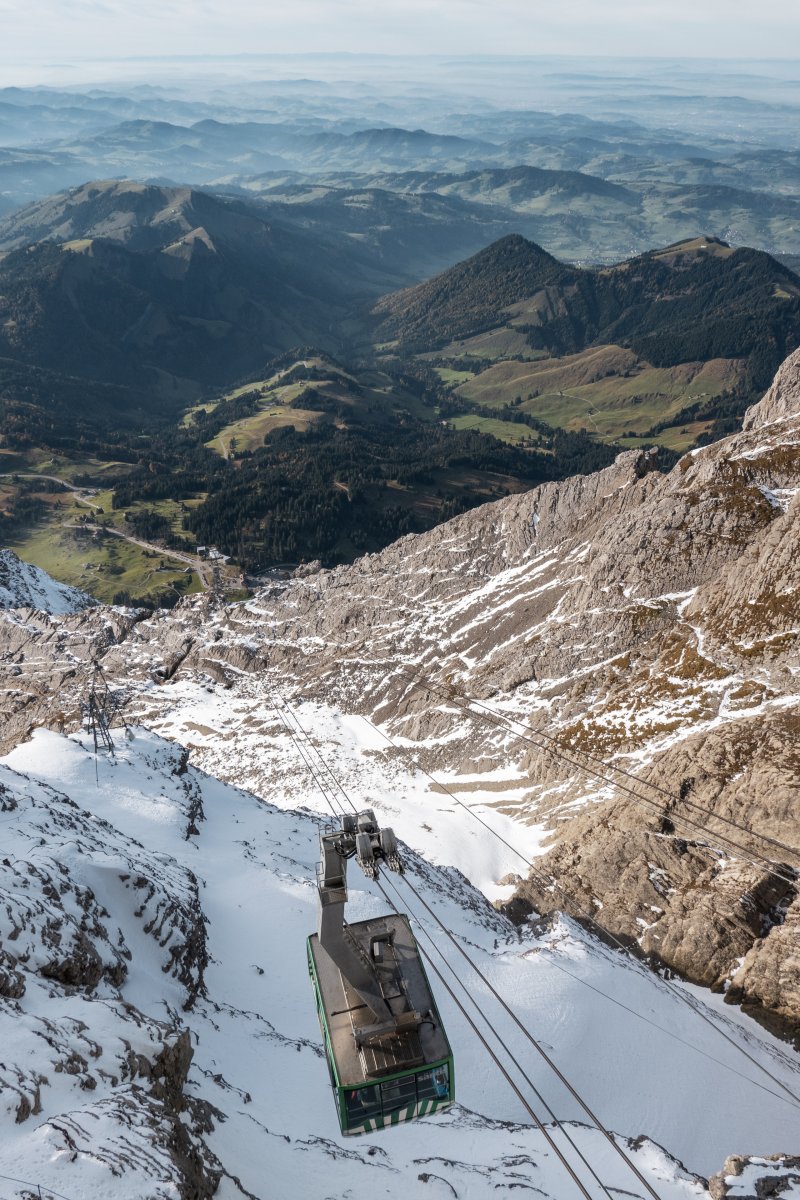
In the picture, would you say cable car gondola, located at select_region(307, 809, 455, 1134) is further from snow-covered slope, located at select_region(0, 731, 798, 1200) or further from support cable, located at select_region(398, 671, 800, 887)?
support cable, located at select_region(398, 671, 800, 887)

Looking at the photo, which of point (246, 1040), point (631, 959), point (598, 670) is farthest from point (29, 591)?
point (631, 959)

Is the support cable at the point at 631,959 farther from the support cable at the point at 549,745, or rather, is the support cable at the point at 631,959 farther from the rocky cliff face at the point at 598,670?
the support cable at the point at 549,745

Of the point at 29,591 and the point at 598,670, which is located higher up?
the point at 598,670

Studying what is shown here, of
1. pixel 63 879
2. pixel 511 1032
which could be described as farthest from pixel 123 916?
pixel 511 1032

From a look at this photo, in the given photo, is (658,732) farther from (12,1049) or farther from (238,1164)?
(12,1049)

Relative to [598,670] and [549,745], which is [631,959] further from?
[598,670]

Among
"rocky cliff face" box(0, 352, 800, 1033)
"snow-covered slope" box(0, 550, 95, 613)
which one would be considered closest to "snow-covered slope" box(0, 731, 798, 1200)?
"rocky cliff face" box(0, 352, 800, 1033)

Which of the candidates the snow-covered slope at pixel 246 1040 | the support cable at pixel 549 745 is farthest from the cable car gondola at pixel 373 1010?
the support cable at pixel 549 745
